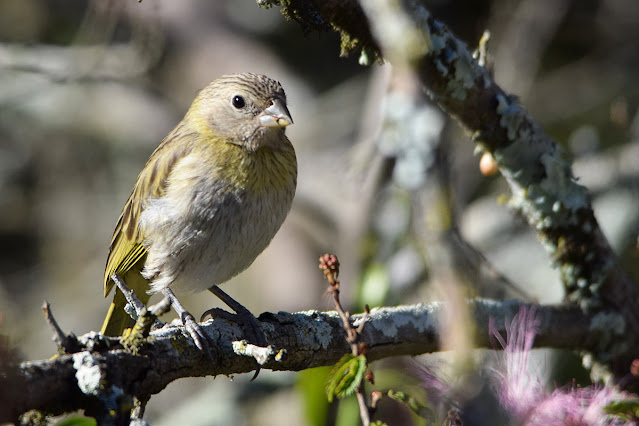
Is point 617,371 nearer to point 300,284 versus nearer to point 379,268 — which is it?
point 379,268

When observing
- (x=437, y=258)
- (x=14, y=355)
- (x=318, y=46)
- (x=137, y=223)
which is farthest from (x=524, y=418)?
(x=318, y=46)

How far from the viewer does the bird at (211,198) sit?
10.5 feet

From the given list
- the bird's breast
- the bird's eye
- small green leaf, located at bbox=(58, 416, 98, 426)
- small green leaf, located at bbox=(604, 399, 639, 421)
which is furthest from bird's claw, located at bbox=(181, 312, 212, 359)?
the bird's eye

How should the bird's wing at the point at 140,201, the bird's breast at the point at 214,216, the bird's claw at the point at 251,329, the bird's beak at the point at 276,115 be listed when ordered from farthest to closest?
the bird's wing at the point at 140,201
the bird's beak at the point at 276,115
the bird's breast at the point at 214,216
the bird's claw at the point at 251,329

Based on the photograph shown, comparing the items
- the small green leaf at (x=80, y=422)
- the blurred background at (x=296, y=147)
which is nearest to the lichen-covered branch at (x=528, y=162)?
the blurred background at (x=296, y=147)

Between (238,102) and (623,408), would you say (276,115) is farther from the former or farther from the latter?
(623,408)

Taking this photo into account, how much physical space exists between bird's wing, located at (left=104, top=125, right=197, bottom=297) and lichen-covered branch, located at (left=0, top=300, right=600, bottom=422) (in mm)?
907

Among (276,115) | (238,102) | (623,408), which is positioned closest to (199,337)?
(623,408)

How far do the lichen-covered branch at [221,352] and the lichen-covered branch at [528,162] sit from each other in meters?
0.14

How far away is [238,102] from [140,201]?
2.11ft

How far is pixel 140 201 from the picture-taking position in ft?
11.5

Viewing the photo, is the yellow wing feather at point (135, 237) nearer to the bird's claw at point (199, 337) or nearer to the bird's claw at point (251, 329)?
the bird's claw at point (251, 329)

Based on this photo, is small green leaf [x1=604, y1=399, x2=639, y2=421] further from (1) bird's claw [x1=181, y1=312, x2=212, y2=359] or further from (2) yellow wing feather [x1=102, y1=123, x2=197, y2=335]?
(2) yellow wing feather [x1=102, y1=123, x2=197, y2=335]

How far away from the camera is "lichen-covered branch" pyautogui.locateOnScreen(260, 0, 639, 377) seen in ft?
7.85
